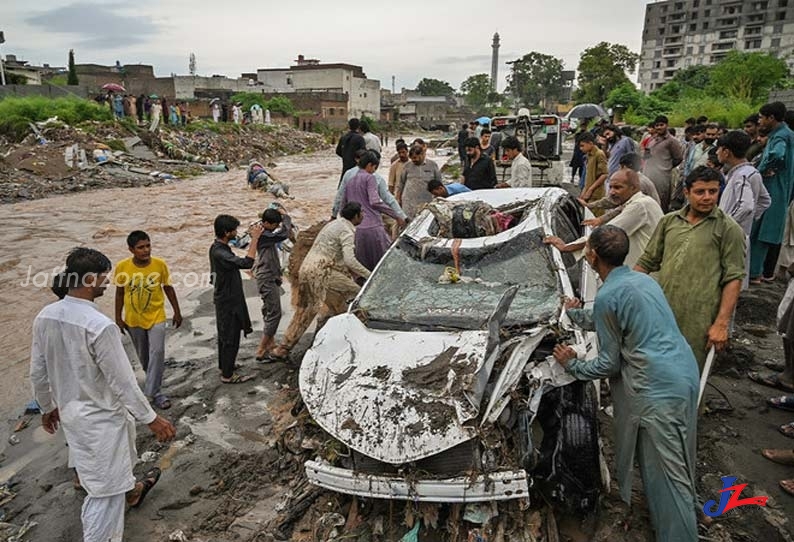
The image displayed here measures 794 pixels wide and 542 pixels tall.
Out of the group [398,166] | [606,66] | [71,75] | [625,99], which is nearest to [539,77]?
[606,66]

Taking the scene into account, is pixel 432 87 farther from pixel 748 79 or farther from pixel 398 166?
pixel 398 166

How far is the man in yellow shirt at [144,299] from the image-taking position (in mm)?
4434

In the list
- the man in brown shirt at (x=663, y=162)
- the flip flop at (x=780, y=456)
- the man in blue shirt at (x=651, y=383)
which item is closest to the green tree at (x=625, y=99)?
the man in brown shirt at (x=663, y=162)

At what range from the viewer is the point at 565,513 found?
3135mm

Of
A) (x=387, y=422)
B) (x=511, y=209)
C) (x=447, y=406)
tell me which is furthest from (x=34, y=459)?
(x=511, y=209)

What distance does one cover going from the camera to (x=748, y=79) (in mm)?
34125

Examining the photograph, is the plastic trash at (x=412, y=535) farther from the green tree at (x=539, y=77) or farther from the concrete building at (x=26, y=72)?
the green tree at (x=539, y=77)

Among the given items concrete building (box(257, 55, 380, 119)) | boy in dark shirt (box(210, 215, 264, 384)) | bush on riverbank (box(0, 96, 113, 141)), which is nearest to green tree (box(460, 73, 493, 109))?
concrete building (box(257, 55, 380, 119))

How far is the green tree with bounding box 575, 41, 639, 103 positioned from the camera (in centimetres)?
5392

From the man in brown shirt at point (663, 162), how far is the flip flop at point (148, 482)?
7773 millimetres

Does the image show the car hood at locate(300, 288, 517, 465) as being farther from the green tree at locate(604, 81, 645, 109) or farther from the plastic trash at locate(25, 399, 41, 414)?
the green tree at locate(604, 81, 645, 109)

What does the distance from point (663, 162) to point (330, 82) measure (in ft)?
206

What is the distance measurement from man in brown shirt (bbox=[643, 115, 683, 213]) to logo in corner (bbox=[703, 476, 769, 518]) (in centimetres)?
573

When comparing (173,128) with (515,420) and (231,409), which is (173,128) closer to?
(231,409)
